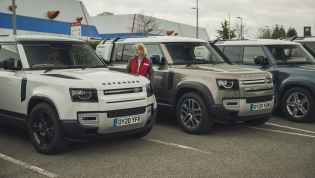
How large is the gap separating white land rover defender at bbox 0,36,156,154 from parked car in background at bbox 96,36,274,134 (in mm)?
1146

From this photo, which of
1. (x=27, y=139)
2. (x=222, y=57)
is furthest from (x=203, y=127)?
(x=27, y=139)

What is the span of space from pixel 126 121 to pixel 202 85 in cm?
192

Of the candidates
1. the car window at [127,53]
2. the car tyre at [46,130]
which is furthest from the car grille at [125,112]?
the car window at [127,53]

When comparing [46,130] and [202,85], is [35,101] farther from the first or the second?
[202,85]

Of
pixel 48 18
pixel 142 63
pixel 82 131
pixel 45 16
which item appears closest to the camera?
pixel 82 131

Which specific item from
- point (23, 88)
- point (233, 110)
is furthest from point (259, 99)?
point (23, 88)

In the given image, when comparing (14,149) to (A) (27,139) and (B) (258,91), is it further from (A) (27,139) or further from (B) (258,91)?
(B) (258,91)

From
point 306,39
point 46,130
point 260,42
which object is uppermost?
point 306,39

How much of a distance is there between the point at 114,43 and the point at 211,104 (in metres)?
3.23

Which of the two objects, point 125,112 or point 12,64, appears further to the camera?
point 12,64

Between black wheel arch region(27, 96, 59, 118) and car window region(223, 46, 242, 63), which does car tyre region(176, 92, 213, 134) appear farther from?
car window region(223, 46, 242, 63)

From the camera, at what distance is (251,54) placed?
949 centimetres

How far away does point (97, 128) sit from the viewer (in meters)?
5.44

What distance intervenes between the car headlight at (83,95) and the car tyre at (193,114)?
2311mm
